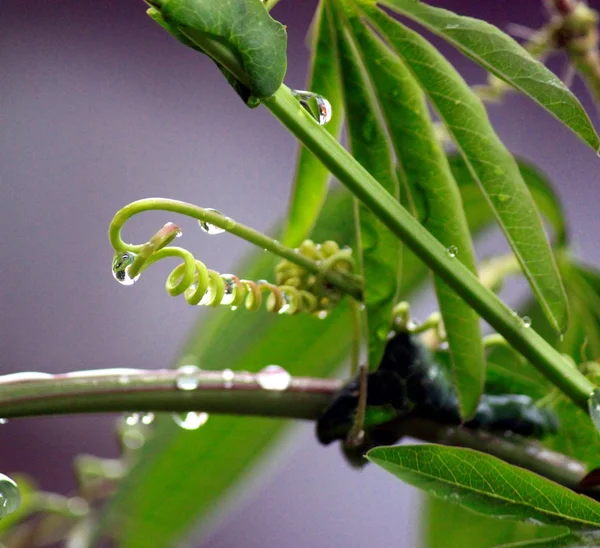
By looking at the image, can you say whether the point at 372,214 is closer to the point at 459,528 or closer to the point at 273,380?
the point at 273,380

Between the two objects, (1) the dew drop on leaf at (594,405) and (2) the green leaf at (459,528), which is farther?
(2) the green leaf at (459,528)

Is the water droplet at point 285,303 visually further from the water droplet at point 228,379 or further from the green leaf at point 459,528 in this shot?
the green leaf at point 459,528

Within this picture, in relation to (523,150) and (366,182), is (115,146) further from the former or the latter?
(366,182)

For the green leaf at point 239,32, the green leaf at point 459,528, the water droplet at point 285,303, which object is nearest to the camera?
the green leaf at point 239,32

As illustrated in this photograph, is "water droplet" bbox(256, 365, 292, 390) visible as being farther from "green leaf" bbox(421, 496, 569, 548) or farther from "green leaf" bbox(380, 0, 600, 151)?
"green leaf" bbox(421, 496, 569, 548)

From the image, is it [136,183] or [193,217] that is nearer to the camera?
[193,217]

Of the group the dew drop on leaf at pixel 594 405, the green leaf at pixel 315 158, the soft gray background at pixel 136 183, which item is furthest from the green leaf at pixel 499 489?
the soft gray background at pixel 136 183

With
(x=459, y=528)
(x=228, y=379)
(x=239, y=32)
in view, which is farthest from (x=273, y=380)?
(x=459, y=528)
